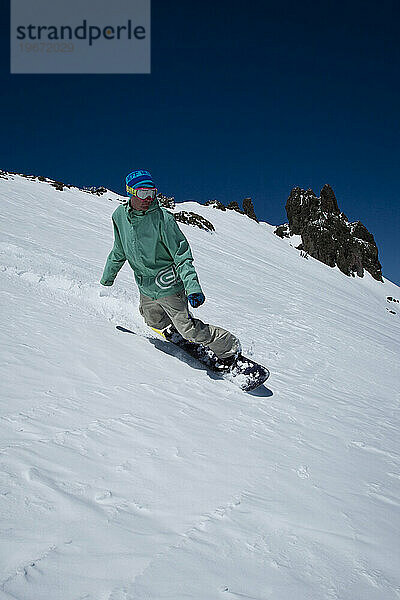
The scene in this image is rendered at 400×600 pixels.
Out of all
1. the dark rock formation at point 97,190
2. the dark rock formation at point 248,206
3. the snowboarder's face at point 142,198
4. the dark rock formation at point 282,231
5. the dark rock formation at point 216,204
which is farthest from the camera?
the dark rock formation at point 282,231

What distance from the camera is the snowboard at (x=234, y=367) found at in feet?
13.5

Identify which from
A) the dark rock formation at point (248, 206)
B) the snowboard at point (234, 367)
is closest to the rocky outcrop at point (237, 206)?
the dark rock formation at point (248, 206)

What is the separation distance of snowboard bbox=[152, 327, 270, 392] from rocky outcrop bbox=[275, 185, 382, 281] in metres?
58.6

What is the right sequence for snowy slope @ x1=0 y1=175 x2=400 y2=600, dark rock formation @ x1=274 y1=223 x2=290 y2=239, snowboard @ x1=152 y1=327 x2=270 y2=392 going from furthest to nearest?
dark rock formation @ x1=274 y1=223 x2=290 y2=239
snowboard @ x1=152 y1=327 x2=270 y2=392
snowy slope @ x1=0 y1=175 x2=400 y2=600

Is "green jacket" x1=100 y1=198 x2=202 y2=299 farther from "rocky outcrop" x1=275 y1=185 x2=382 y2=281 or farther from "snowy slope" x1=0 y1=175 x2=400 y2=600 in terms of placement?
"rocky outcrop" x1=275 y1=185 x2=382 y2=281

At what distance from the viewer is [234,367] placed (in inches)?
169

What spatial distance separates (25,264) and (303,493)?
5.78 m

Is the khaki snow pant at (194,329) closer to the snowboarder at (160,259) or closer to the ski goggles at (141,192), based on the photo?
the snowboarder at (160,259)

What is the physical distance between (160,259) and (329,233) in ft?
212

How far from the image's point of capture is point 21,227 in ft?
30.7

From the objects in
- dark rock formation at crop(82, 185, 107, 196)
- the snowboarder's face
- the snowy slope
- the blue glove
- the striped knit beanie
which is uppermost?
dark rock formation at crop(82, 185, 107, 196)

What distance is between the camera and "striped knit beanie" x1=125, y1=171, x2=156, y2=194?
3824 millimetres

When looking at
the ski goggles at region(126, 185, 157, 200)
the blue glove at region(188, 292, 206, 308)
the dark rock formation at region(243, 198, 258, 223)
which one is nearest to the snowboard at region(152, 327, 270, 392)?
the blue glove at region(188, 292, 206, 308)

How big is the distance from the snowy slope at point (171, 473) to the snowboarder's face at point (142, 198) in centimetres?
162
